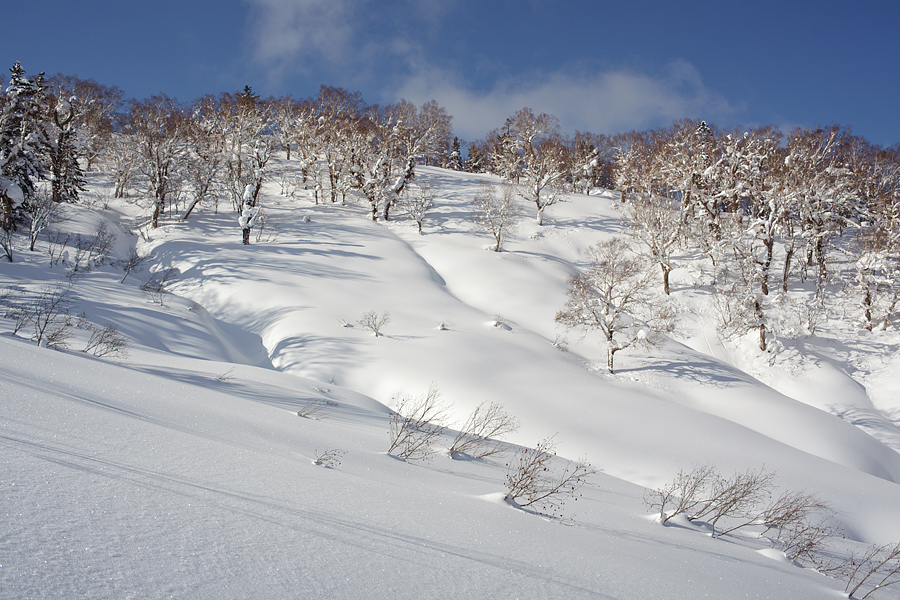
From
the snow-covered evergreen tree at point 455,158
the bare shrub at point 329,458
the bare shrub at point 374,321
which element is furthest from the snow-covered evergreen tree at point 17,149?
the snow-covered evergreen tree at point 455,158

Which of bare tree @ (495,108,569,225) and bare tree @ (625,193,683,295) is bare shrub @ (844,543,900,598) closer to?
bare tree @ (625,193,683,295)

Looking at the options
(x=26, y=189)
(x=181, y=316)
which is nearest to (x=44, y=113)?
(x=26, y=189)

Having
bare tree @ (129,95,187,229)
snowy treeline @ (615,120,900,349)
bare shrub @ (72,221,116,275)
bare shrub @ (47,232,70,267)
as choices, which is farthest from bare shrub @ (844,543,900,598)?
bare tree @ (129,95,187,229)

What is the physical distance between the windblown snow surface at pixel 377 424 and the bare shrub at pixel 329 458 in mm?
76

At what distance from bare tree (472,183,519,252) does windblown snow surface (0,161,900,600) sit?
1.18m

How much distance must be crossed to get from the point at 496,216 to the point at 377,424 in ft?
91.1

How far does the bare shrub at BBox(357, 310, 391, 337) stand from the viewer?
19203 millimetres

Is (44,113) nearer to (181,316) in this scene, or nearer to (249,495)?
(181,316)

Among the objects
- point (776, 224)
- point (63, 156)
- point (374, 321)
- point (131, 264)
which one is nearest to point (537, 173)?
point (776, 224)

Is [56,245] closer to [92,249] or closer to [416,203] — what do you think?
[92,249]

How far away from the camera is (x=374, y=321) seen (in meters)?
19.4

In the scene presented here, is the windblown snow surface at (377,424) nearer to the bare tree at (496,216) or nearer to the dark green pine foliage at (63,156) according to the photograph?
the bare tree at (496,216)

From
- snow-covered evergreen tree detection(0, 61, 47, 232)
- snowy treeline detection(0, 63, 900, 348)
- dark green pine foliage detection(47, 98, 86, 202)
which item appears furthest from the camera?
dark green pine foliage detection(47, 98, 86, 202)

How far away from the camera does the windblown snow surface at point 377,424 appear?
212 cm
